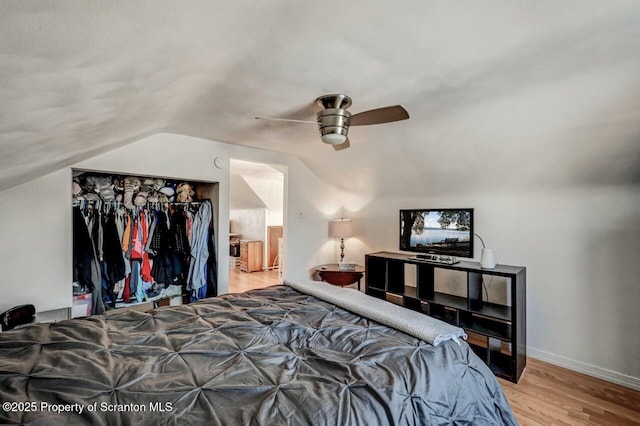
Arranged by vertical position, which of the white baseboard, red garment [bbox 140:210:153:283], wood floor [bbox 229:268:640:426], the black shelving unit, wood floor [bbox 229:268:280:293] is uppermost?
red garment [bbox 140:210:153:283]

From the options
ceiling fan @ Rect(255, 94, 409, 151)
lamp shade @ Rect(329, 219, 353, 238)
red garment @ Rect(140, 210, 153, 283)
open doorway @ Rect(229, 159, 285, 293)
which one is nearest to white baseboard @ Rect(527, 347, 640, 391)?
lamp shade @ Rect(329, 219, 353, 238)

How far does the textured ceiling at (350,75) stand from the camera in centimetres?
95

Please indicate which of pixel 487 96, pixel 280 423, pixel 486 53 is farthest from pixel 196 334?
pixel 487 96

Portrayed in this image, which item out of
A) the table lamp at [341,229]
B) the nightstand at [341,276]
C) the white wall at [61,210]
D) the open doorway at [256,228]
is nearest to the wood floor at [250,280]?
the open doorway at [256,228]

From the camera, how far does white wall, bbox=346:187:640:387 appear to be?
8.18 feet

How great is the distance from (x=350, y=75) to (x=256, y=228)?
5950mm

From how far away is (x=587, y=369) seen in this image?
2.66 meters

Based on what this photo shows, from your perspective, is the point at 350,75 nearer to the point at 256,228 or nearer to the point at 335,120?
the point at 335,120

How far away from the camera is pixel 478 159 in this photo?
296 centimetres

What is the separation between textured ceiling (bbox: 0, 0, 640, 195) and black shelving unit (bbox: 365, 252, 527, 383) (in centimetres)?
102

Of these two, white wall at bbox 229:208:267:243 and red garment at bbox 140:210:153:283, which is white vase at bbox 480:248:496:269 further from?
white wall at bbox 229:208:267:243

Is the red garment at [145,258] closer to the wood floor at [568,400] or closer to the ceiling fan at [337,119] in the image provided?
the ceiling fan at [337,119]

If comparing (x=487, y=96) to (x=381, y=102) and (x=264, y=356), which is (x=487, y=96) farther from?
(x=264, y=356)

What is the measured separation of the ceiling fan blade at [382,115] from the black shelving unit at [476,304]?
1.69 meters
